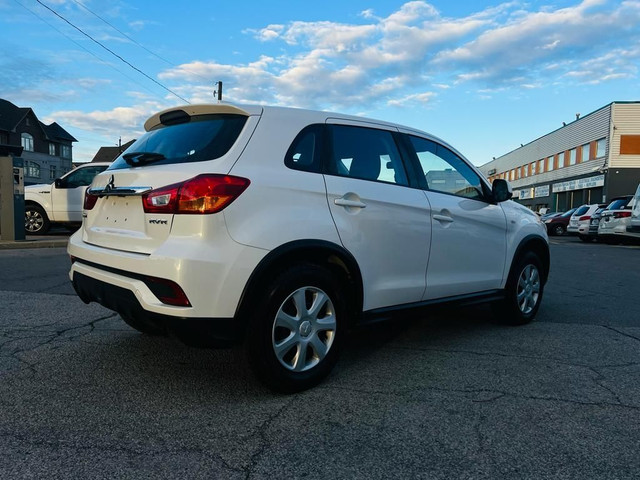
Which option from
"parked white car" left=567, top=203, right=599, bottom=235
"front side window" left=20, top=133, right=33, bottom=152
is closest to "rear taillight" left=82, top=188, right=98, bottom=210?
"parked white car" left=567, top=203, right=599, bottom=235

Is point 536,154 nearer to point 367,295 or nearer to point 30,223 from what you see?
point 30,223

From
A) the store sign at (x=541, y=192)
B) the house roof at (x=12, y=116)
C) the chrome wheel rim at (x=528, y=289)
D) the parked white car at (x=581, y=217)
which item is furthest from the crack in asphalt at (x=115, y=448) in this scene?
the house roof at (x=12, y=116)

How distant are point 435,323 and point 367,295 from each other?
190 centimetres

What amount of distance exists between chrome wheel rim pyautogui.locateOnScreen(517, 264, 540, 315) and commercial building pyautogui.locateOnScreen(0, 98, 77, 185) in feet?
177

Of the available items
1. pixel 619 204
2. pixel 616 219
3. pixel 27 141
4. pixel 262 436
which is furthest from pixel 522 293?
pixel 27 141

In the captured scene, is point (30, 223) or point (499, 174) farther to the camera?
point (499, 174)

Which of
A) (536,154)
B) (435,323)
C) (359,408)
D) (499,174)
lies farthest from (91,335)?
(499,174)

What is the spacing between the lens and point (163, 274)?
106 inches

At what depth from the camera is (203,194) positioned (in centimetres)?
271

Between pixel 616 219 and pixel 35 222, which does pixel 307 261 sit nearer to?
pixel 35 222

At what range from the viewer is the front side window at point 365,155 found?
3.42 m

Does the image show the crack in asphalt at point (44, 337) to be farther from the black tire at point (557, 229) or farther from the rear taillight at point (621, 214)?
the black tire at point (557, 229)

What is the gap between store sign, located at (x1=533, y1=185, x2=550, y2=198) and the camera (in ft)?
160

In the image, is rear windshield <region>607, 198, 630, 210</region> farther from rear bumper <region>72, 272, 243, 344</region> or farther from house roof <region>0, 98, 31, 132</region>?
house roof <region>0, 98, 31, 132</region>
